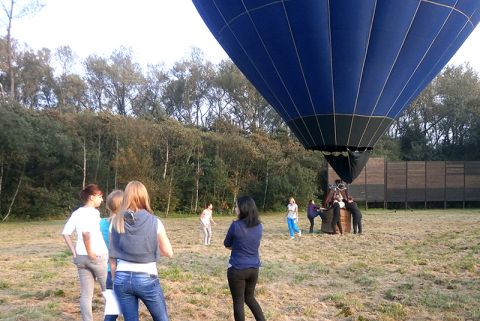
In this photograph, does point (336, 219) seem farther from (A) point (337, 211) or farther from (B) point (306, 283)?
(B) point (306, 283)

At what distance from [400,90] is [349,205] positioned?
4.70 meters

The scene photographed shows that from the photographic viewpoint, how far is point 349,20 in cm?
873

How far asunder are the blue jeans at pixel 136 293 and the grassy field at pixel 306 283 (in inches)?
71.2

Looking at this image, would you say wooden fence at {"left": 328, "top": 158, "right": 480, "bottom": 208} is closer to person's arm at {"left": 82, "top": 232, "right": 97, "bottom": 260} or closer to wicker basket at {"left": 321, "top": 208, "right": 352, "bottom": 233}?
wicker basket at {"left": 321, "top": 208, "right": 352, "bottom": 233}

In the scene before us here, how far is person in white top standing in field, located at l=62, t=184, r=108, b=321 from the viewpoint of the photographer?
3.94 meters

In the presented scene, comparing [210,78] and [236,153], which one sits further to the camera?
[210,78]

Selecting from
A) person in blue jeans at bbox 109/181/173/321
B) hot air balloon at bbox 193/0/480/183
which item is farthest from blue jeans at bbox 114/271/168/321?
hot air balloon at bbox 193/0/480/183

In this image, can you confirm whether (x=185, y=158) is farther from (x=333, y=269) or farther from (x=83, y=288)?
(x=83, y=288)

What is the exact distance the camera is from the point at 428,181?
31312mm

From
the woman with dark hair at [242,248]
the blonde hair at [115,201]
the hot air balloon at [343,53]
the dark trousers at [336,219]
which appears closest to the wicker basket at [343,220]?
the dark trousers at [336,219]

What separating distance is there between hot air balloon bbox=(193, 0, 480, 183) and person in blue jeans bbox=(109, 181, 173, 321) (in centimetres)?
655

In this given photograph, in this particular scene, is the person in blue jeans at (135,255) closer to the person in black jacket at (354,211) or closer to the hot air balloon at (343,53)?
the hot air balloon at (343,53)

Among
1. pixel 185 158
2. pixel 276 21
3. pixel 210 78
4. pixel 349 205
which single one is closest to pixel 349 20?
pixel 276 21

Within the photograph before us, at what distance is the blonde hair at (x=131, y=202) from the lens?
119 inches
